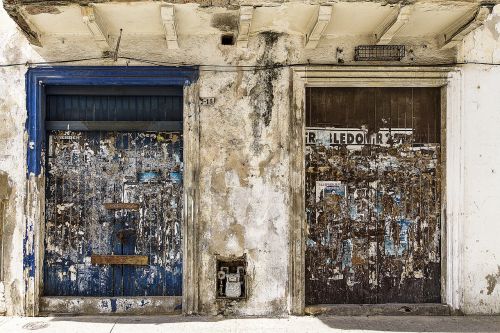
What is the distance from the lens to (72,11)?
4.99 metres

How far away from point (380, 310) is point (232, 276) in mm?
1827

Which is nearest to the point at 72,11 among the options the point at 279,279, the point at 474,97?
the point at 279,279

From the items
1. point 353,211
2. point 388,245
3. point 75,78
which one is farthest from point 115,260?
point 388,245

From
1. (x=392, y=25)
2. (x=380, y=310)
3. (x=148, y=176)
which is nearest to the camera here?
(x=392, y=25)

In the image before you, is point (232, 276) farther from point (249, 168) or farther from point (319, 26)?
point (319, 26)

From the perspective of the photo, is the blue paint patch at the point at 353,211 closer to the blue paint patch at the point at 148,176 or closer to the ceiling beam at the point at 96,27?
the blue paint patch at the point at 148,176

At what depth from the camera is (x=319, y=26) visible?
5.11 m

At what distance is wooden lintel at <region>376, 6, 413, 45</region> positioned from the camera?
16.3ft

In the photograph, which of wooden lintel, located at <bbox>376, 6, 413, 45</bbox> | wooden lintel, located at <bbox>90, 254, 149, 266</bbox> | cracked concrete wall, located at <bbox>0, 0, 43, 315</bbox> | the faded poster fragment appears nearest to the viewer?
wooden lintel, located at <bbox>376, 6, 413, 45</bbox>

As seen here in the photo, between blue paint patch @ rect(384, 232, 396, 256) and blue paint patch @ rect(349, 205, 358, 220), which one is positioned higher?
blue paint patch @ rect(349, 205, 358, 220)

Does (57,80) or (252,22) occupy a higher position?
(252,22)

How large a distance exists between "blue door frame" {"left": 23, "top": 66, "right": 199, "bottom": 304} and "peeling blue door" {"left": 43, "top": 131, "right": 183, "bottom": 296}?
0.63 feet

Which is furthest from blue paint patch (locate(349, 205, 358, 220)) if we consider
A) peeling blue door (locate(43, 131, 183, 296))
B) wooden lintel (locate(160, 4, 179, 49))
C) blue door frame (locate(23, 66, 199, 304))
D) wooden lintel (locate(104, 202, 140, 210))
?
wooden lintel (locate(160, 4, 179, 49))

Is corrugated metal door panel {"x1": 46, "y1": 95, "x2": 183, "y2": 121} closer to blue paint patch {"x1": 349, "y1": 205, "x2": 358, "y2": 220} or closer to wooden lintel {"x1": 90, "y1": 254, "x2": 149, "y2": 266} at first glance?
wooden lintel {"x1": 90, "y1": 254, "x2": 149, "y2": 266}
